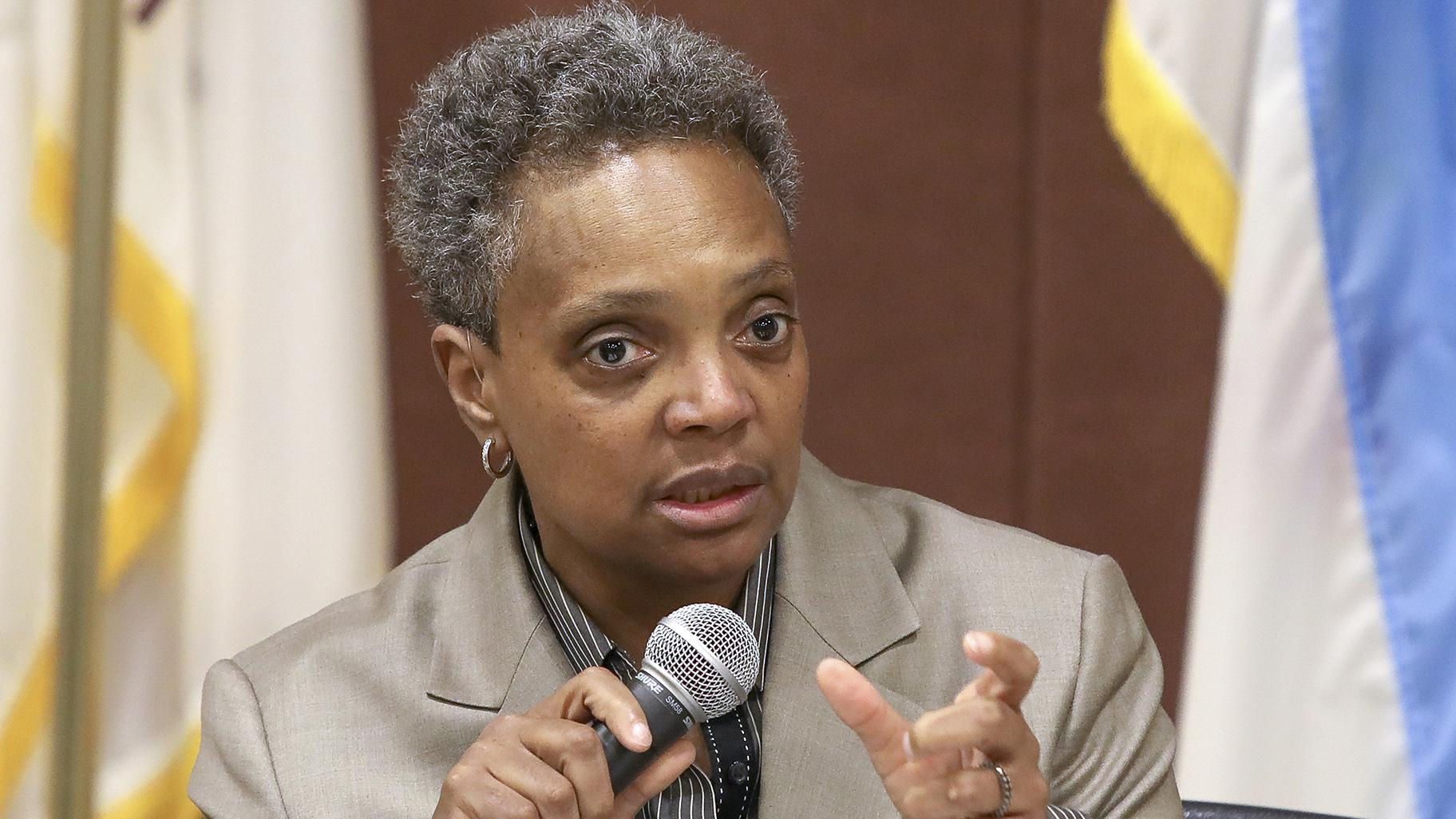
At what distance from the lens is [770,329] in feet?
5.21

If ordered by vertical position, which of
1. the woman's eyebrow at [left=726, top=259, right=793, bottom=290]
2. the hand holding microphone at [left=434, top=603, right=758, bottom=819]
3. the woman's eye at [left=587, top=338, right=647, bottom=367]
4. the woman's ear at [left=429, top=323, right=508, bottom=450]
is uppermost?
the woman's eyebrow at [left=726, top=259, right=793, bottom=290]

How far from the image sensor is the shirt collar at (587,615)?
5.81ft

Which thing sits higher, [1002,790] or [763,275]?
[763,275]

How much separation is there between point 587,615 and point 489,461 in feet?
0.74

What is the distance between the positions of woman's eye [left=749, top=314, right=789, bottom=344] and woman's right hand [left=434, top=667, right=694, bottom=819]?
0.42m

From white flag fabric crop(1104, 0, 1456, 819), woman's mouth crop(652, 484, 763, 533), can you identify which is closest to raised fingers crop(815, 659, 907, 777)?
woman's mouth crop(652, 484, 763, 533)

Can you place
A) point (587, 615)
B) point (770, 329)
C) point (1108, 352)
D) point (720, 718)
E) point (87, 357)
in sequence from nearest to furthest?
point (770, 329)
point (720, 718)
point (587, 615)
point (87, 357)
point (1108, 352)

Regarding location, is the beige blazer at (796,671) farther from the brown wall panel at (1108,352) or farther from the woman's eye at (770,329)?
the brown wall panel at (1108,352)

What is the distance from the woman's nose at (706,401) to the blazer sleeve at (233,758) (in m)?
0.61

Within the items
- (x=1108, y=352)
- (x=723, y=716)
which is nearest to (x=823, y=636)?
(x=723, y=716)

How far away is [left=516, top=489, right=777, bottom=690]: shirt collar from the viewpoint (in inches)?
69.7

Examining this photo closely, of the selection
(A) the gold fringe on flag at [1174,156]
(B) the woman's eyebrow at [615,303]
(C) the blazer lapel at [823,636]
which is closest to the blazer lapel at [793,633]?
(C) the blazer lapel at [823,636]

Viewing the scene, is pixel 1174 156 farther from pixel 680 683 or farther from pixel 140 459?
pixel 140 459

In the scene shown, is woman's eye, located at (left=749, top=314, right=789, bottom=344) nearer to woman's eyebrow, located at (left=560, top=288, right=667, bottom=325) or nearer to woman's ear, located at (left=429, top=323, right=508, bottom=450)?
woman's eyebrow, located at (left=560, top=288, right=667, bottom=325)
